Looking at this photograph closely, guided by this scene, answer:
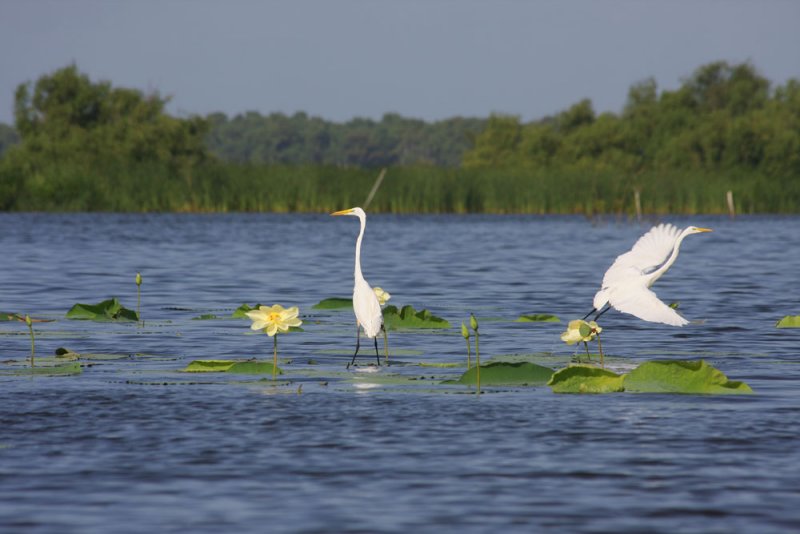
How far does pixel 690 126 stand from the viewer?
80.6 metres

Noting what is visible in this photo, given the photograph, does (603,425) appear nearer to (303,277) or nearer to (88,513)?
(88,513)

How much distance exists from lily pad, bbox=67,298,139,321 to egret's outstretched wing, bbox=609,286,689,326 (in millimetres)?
5638

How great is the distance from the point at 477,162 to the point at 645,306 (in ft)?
288

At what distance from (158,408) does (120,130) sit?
208 feet

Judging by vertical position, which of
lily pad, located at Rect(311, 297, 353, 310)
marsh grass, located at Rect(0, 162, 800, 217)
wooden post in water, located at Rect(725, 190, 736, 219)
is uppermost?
marsh grass, located at Rect(0, 162, 800, 217)

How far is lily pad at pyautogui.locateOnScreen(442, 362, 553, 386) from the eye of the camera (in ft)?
32.7

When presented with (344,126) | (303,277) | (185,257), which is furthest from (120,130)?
(344,126)

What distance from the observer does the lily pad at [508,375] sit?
996 centimetres

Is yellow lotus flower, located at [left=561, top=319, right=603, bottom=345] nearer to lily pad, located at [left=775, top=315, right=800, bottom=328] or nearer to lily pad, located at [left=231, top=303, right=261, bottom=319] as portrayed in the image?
Answer: lily pad, located at [left=775, top=315, right=800, bottom=328]

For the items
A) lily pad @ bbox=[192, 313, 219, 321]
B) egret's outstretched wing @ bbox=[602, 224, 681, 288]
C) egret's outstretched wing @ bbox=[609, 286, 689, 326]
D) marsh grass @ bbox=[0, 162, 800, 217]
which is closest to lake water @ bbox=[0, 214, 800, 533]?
lily pad @ bbox=[192, 313, 219, 321]

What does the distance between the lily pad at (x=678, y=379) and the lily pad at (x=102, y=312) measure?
6.73m

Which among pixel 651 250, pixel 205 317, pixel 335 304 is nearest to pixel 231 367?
pixel 651 250

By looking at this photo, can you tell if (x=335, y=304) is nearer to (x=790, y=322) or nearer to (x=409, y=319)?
(x=409, y=319)

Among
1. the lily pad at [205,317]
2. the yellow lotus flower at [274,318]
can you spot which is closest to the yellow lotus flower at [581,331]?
the yellow lotus flower at [274,318]
